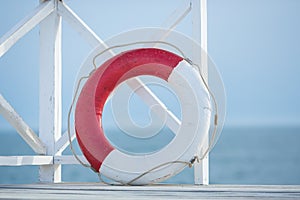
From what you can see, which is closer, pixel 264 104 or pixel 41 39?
pixel 41 39

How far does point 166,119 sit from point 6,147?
3079 cm

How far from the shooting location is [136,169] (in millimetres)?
2902

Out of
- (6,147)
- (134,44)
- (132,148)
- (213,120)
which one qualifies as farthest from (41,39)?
(6,147)

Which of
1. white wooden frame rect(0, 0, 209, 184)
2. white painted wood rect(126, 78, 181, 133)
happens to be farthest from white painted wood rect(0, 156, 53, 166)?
white painted wood rect(126, 78, 181, 133)

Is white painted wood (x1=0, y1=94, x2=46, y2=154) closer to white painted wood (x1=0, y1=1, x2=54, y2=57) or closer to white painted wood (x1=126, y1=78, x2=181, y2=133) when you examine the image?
white painted wood (x1=0, y1=1, x2=54, y2=57)

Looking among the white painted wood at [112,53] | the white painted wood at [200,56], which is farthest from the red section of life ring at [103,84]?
the white painted wood at [112,53]

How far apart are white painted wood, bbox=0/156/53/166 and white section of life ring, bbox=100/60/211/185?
0.45 m

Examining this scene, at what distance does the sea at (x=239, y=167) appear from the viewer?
22.3 m

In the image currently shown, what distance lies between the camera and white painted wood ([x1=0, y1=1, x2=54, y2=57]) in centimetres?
321

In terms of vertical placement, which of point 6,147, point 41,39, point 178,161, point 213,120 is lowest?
Answer: point 178,161

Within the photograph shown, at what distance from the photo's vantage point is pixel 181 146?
114 inches

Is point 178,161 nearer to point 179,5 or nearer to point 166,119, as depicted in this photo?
point 166,119

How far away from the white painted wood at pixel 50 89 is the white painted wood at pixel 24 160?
2.3 inches

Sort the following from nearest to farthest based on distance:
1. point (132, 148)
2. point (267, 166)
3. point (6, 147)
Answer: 1. point (267, 166)
2. point (132, 148)
3. point (6, 147)
